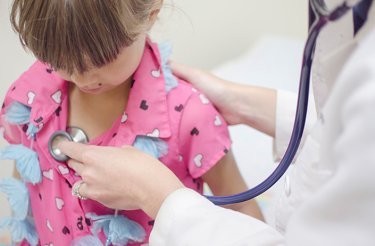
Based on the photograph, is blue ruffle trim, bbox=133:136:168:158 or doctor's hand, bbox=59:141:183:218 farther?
blue ruffle trim, bbox=133:136:168:158

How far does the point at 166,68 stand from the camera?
1.14 m

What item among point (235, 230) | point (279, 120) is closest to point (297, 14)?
point (279, 120)

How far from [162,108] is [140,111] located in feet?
0.15

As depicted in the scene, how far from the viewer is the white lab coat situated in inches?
20.0

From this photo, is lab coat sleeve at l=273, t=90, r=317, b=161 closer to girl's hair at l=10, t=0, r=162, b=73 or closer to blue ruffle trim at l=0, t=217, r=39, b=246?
girl's hair at l=10, t=0, r=162, b=73

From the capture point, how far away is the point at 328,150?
1.87 ft

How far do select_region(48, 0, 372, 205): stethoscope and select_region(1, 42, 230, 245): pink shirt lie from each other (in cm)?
3

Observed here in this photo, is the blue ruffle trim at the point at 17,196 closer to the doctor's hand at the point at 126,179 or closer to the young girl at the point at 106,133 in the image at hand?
the young girl at the point at 106,133

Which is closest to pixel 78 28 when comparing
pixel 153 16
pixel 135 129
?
pixel 153 16

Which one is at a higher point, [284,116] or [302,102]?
[302,102]

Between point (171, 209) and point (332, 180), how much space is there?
314 millimetres

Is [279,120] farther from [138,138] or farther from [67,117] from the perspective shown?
[67,117]

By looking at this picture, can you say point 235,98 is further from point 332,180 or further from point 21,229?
point 332,180

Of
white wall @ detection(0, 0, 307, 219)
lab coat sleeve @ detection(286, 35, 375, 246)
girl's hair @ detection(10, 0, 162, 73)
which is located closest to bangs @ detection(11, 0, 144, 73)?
girl's hair @ detection(10, 0, 162, 73)
